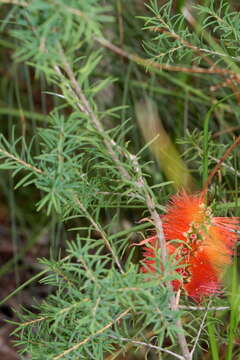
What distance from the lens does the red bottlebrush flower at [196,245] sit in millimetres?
604

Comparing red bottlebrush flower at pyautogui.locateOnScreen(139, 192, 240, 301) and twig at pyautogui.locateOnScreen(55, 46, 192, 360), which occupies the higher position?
twig at pyautogui.locateOnScreen(55, 46, 192, 360)

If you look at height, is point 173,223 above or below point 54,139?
below

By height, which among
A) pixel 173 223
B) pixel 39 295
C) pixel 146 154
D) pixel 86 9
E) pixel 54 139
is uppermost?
pixel 86 9

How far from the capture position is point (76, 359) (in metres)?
0.57

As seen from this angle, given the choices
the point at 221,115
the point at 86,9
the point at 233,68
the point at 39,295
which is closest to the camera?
the point at 86,9

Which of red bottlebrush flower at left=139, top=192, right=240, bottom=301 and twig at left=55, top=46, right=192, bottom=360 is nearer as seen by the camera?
twig at left=55, top=46, right=192, bottom=360

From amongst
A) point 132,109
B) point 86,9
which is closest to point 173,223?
point 86,9

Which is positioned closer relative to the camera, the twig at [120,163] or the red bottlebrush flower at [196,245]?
the twig at [120,163]

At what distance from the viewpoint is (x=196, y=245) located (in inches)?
23.8

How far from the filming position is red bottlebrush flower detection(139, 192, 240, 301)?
0.60m

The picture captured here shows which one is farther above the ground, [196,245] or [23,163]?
[23,163]

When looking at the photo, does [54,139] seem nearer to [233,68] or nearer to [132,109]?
[233,68]

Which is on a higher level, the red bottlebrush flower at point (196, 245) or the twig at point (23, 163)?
the twig at point (23, 163)

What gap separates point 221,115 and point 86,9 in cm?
84
